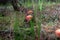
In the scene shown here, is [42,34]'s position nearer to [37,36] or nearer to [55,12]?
[37,36]

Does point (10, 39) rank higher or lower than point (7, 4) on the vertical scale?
lower

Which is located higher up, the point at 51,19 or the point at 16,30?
the point at 16,30

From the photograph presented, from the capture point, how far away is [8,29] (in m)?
2.26

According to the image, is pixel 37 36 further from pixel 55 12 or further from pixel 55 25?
pixel 55 12

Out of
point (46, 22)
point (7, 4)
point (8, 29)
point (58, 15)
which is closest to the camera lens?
point (8, 29)

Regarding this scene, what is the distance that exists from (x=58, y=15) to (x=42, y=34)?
713 millimetres

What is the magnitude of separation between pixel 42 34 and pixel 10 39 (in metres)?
0.40

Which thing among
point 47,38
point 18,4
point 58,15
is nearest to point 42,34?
point 47,38

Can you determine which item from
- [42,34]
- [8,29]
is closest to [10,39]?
[8,29]

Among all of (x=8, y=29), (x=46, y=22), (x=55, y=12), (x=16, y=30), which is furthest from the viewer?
(x=55, y=12)

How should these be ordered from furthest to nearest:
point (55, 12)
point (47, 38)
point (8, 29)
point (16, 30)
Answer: point (55, 12)
point (8, 29)
point (47, 38)
point (16, 30)

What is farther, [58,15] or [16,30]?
[58,15]

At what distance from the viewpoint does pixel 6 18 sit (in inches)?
107

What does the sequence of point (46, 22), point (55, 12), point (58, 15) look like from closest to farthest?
point (46, 22)
point (58, 15)
point (55, 12)
